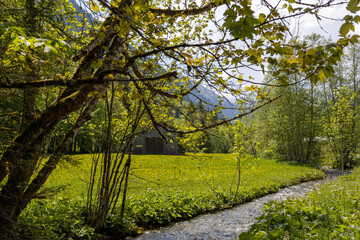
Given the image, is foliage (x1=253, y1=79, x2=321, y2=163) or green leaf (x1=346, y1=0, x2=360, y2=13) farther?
foliage (x1=253, y1=79, x2=321, y2=163)

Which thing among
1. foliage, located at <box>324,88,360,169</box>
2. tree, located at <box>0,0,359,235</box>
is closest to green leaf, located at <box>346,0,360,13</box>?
tree, located at <box>0,0,359,235</box>

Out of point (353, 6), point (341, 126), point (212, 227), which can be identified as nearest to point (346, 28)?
point (353, 6)

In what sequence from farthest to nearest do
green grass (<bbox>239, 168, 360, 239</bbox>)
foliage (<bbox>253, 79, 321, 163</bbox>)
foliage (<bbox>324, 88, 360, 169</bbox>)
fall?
foliage (<bbox>253, 79, 321, 163</bbox>), foliage (<bbox>324, 88, 360, 169</bbox>), green grass (<bbox>239, 168, 360, 239</bbox>)

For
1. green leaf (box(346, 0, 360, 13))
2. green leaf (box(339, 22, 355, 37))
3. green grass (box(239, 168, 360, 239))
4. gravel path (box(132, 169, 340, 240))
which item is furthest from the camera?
gravel path (box(132, 169, 340, 240))

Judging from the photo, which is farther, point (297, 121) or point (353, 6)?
point (297, 121)

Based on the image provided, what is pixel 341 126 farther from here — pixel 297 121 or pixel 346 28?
pixel 346 28

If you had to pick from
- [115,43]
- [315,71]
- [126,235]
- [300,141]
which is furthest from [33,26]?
[300,141]

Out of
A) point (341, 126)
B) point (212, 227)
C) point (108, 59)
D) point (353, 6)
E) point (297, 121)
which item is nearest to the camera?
point (353, 6)

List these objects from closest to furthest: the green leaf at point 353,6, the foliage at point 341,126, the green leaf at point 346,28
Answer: the green leaf at point 353,6 → the green leaf at point 346,28 → the foliage at point 341,126

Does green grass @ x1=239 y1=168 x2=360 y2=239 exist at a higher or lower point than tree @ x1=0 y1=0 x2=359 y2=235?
lower

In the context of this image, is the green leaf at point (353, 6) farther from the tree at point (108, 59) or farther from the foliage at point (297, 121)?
the foliage at point (297, 121)

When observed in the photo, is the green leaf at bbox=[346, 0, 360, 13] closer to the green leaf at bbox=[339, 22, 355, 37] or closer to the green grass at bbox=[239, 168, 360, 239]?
the green leaf at bbox=[339, 22, 355, 37]

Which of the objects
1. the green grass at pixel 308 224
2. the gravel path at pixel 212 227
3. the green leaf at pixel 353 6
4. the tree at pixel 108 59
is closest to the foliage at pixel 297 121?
the gravel path at pixel 212 227

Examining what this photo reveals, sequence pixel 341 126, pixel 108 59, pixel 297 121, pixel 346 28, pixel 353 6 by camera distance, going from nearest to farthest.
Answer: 1. pixel 353 6
2. pixel 346 28
3. pixel 108 59
4. pixel 341 126
5. pixel 297 121
